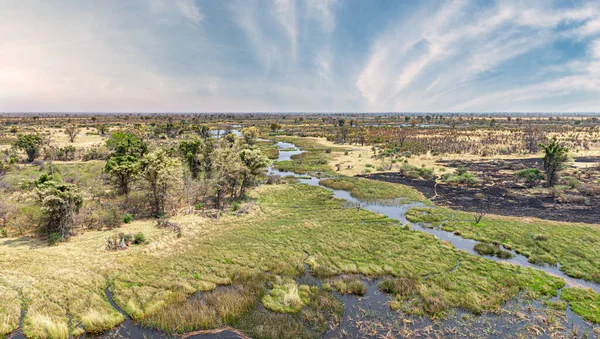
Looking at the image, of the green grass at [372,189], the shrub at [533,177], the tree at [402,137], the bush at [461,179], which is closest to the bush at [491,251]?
the green grass at [372,189]

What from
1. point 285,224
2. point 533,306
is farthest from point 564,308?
point 285,224

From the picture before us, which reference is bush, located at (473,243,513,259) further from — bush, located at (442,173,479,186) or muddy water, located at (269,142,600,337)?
bush, located at (442,173,479,186)

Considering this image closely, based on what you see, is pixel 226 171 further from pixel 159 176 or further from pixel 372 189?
pixel 372 189

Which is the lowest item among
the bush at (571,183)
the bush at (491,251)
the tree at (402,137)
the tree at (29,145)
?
the bush at (491,251)

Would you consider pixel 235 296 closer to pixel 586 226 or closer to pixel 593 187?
pixel 586 226

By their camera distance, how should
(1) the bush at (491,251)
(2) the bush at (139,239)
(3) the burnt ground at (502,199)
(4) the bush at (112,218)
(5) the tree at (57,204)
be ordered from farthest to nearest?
(3) the burnt ground at (502,199), (4) the bush at (112,218), (2) the bush at (139,239), (1) the bush at (491,251), (5) the tree at (57,204)

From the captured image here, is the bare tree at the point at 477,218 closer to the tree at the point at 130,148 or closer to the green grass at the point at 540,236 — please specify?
the green grass at the point at 540,236
